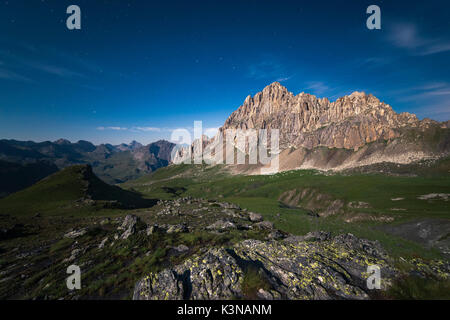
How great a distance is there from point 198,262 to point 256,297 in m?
5.61

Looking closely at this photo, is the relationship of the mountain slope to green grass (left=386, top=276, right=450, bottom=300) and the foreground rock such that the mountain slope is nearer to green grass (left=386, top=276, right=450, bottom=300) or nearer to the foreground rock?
the foreground rock

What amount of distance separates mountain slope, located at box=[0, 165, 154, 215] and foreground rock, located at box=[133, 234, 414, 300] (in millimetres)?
82380

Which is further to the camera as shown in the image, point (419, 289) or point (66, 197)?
point (66, 197)

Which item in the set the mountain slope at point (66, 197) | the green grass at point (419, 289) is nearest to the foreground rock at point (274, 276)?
the green grass at point (419, 289)

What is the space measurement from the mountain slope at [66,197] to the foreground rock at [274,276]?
82380mm

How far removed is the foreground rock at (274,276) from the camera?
1271 centimetres

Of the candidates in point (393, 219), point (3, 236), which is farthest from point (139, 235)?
point (393, 219)

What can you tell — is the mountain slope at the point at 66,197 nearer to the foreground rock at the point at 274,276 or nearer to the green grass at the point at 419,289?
the foreground rock at the point at 274,276

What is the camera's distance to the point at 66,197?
322 ft

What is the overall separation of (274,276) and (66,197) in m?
126

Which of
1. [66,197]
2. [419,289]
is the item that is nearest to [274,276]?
[419,289]

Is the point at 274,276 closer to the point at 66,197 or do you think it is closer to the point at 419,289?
the point at 419,289
